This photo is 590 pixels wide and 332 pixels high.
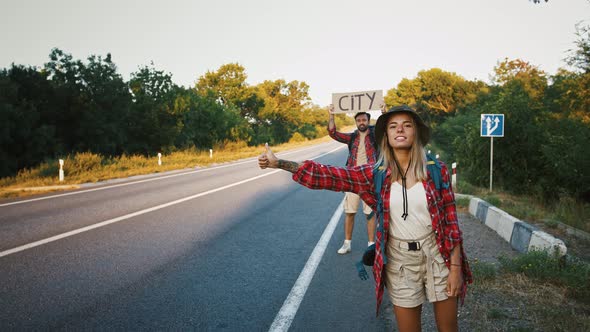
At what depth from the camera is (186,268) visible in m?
4.91

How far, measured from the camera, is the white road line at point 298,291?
3410mm

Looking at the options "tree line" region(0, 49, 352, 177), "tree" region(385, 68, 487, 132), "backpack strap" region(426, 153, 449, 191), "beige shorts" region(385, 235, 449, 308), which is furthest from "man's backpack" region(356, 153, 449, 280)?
"tree" region(385, 68, 487, 132)

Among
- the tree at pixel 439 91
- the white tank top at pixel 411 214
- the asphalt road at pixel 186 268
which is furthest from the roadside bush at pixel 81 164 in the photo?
the tree at pixel 439 91

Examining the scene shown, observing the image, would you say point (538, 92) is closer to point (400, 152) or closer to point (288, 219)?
point (288, 219)

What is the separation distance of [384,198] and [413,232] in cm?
27

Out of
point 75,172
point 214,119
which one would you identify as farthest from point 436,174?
point 214,119

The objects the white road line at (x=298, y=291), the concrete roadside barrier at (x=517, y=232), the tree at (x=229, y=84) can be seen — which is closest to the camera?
the white road line at (x=298, y=291)

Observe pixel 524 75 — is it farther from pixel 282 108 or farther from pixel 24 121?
pixel 282 108

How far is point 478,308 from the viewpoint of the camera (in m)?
3.57

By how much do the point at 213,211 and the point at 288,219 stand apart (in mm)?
1835

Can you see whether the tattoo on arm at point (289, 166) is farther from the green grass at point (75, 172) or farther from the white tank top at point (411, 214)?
the green grass at point (75, 172)

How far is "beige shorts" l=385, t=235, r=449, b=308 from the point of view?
2.31 metres

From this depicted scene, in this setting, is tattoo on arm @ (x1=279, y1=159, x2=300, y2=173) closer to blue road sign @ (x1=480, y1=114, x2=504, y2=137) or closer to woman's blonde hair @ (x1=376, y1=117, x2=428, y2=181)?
woman's blonde hair @ (x1=376, y1=117, x2=428, y2=181)

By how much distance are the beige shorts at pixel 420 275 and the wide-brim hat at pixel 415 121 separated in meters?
0.66
